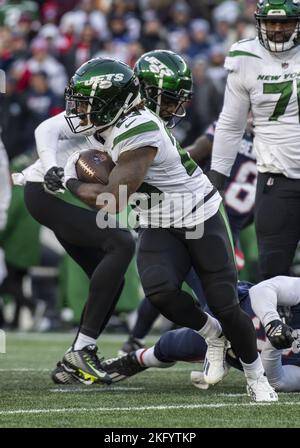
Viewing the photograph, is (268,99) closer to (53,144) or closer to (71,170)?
(53,144)

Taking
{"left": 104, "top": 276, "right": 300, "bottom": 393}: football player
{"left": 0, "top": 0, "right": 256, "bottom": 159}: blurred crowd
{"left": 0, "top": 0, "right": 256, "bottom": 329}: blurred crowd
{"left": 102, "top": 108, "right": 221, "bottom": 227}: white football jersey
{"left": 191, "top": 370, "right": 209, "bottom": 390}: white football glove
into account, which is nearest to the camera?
{"left": 102, "top": 108, "right": 221, "bottom": 227}: white football jersey

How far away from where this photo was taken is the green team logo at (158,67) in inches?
215

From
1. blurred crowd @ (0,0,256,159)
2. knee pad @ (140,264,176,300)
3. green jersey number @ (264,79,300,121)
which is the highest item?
green jersey number @ (264,79,300,121)

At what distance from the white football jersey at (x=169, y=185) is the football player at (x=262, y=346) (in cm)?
Answer: 45

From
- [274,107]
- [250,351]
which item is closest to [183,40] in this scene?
[274,107]

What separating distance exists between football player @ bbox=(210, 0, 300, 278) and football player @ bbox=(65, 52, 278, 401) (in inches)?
29.9

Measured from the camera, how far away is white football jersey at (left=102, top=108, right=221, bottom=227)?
15.2 feet

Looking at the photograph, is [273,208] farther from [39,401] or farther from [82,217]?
[39,401]

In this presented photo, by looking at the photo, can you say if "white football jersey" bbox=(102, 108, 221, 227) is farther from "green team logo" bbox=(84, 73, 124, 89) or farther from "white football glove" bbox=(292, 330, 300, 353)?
"white football glove" bbox=(292, 330, 300, 353)

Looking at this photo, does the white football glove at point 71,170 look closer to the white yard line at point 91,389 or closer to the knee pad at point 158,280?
the knee pad at point 158,280

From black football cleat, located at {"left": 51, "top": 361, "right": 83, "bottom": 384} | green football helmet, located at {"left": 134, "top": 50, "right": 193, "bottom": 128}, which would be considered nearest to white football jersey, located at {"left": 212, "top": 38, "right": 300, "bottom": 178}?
green football helmet, located at {"left": 134, "top": 50, "right": 193, "bottom": 128}

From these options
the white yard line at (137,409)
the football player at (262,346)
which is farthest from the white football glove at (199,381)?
the white yard line at (137,409)

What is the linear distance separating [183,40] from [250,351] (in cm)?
875

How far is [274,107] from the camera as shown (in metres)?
5.59
